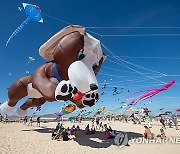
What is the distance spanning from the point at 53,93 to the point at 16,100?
6.54 m

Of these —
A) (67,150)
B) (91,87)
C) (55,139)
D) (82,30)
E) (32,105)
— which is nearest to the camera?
(91,87)

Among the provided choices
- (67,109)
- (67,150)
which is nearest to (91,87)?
→ (67,150)

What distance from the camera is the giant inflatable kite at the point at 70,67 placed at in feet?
26.8

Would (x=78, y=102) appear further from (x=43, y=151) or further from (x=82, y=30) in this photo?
(x=82, y=30)

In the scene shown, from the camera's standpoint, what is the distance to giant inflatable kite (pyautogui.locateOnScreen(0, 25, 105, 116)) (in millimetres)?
8172

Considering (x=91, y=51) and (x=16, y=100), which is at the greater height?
(x=91, y=51)

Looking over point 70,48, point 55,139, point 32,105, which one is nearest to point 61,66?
point 70,48

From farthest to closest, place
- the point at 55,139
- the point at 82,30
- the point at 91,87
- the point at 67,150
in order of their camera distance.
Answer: the point at 55,139 → the point at 67,150 → the point at 82,30 → the point at 91,87

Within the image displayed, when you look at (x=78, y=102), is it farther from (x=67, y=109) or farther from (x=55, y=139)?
(x=55, y=139)

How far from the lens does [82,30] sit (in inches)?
376

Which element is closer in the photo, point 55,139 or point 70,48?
point 70,48

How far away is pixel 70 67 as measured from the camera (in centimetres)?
871

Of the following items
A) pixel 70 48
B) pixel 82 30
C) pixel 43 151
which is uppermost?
pixel 82 30

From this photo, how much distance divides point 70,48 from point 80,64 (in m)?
1.00
